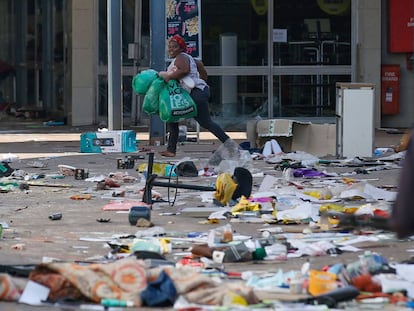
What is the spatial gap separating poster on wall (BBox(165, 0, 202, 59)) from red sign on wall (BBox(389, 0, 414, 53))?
234 inches

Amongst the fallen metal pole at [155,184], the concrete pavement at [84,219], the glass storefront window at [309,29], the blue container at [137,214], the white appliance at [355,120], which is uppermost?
the glass storefront window at [309,29]

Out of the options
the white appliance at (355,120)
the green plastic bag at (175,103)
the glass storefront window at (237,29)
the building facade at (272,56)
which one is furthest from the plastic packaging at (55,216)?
the glass storefront window at (237,29)

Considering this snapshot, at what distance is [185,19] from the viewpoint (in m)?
20.1

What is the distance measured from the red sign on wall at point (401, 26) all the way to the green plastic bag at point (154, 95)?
861 centimetres

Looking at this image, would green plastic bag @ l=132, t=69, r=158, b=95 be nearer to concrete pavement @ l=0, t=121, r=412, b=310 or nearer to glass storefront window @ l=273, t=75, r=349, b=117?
concrete pavement @ l=0, t=121, r=412, b=310

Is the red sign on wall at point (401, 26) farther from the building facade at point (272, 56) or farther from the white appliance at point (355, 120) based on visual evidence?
the white appliance at point (355, 120)

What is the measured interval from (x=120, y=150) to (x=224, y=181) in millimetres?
7612

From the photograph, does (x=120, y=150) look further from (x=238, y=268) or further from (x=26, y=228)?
(x=238, y=268)

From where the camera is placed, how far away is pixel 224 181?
441 inches

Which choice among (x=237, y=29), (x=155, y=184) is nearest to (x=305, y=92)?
(x=237, y=29)

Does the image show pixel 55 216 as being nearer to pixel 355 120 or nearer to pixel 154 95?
pixel 154 95

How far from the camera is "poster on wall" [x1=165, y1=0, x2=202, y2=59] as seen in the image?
1986cm

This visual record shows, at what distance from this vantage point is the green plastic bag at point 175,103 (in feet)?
55.2

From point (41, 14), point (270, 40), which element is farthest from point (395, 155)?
point (41, 14)
